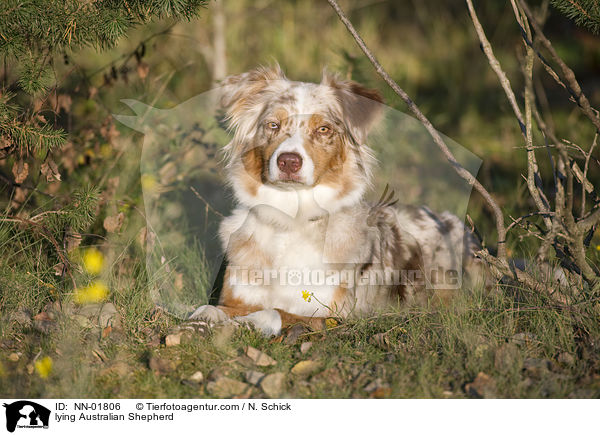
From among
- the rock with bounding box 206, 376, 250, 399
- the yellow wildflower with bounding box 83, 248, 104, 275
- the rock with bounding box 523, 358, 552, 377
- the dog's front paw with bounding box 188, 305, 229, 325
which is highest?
the yellow wildflower with bounding box 83, 248, 104, 275

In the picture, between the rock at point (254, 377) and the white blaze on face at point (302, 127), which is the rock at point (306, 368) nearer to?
the rock at point (254, 377)

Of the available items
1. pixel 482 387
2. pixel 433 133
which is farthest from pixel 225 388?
pixel 433 133

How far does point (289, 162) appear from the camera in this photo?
149 inches

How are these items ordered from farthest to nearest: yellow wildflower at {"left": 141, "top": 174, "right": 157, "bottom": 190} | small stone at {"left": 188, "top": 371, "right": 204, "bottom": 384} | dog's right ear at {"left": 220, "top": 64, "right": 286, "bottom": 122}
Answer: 1. yellow wildflower at {"left": 141, "top": 174, "right": 157, "bottom": 190}
2. dog's right ear at {"left": 220, "top": 64, "right": 286, "bottom": 122}
3. small stone at {"left": 188, "top": 371, "right": 204, "bottom": 384}

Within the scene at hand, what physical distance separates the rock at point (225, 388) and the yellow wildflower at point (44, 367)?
80cm

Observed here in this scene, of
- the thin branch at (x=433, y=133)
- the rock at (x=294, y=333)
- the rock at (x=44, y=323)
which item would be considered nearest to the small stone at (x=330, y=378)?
the rock at (x=294, y=333)

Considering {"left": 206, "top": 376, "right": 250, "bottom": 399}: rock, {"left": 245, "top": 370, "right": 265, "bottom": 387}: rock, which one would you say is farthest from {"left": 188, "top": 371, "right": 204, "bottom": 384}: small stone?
{"left": 245, "top": 370, "right": 265, "bottom": 387}: rock

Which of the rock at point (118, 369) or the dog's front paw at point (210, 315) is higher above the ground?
the dog's front paw at point (210, 315)

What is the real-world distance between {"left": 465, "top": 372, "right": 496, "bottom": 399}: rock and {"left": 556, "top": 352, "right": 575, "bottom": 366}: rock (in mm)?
464

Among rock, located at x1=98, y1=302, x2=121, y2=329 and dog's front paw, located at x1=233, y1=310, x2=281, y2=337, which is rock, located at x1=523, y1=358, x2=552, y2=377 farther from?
rock, located at x1=98, y1=302, x2=121, y2=329

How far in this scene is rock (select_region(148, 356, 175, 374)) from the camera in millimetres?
3303

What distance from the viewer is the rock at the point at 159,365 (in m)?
3.30

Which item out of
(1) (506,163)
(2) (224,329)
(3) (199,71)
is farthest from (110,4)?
(1) (506,163)
